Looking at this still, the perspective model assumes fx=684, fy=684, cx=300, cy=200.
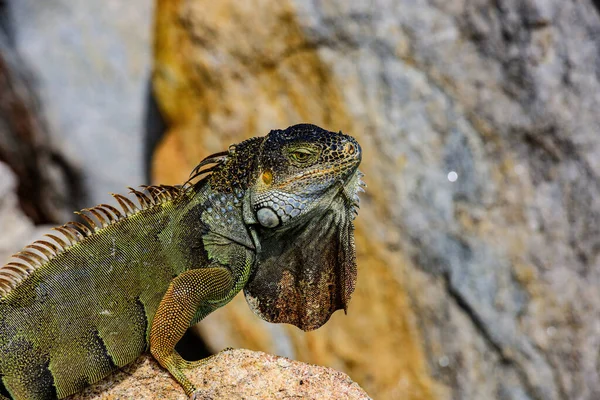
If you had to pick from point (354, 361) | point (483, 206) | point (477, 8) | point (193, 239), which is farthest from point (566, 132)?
point (193, 239)

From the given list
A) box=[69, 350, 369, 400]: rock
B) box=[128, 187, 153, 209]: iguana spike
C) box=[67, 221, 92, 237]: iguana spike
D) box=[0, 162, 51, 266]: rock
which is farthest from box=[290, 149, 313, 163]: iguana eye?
box=[0, 162, 51, 266]: rock

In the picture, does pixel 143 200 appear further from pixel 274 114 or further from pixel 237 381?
pixel 274 114

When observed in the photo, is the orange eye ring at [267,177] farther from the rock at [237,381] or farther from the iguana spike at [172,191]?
the rock at [237,381]

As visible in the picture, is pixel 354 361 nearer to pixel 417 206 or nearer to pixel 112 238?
pixel 417 206

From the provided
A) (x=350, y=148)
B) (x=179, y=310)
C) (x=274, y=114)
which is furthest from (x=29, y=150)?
(x=350, y=148)

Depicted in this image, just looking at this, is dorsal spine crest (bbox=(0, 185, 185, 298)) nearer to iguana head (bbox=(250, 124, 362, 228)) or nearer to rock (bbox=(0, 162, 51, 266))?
iguana head (bbox=(250, 124, 362, 228))

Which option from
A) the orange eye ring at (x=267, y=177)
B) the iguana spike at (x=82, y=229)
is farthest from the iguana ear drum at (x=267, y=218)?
the iguana spike at (x=82, y=229)
